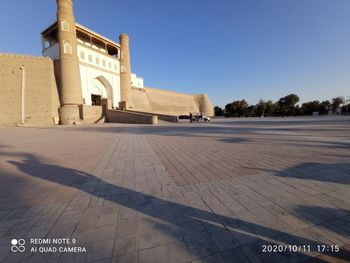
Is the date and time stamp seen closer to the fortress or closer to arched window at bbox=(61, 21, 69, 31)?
the fortress

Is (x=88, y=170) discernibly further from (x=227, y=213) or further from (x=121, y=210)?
(x=227, y=213)

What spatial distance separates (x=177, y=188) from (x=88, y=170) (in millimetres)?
2451

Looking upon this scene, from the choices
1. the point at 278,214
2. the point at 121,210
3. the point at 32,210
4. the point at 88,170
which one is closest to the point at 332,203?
the point at 278,214

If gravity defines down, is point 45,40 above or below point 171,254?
above

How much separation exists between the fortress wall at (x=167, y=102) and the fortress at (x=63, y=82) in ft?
35.3

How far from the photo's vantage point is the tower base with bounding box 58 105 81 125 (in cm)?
2694

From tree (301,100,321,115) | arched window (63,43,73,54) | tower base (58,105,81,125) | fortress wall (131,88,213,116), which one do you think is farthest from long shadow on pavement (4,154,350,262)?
tree (301,100,321,115)

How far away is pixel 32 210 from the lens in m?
2.52

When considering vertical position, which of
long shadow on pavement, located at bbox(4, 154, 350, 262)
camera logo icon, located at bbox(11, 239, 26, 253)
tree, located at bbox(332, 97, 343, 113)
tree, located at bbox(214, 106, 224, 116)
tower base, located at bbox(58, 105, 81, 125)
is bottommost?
camera logo icon, located at bbox(11, 239, 26, 253)

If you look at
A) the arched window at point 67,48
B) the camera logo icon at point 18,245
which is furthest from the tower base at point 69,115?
the camera logo icon at point 18,245

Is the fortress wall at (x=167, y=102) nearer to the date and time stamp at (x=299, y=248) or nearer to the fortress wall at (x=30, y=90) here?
the fortress wall at (x=30, y=90)

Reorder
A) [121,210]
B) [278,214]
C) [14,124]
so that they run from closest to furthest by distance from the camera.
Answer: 1. [278,214]
2. [121,210]
3. [14,124]

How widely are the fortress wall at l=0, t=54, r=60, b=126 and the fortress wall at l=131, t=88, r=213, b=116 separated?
1817 centimetres

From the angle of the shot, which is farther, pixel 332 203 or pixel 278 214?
pixel 332 203
